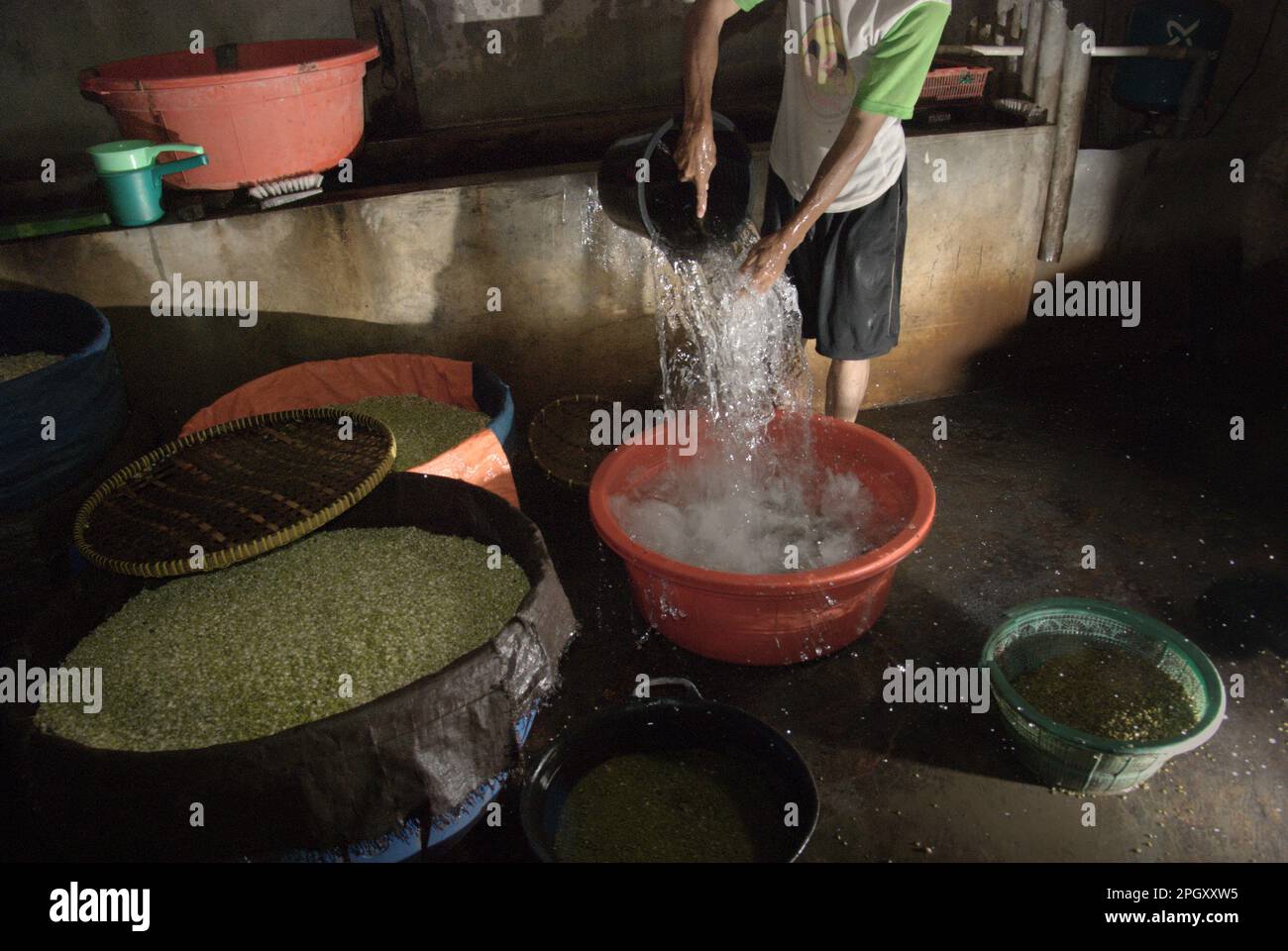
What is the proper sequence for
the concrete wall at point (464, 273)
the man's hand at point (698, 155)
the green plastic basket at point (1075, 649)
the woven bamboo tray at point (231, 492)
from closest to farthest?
the woven bamboo tray at point (231, 492) → the green plastic basket at point (1075, 649) → the man's hand at point (698, 155) → the concrete wall at point (464, 273)

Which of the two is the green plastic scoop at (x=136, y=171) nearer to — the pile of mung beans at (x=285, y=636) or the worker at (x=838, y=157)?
the pile of mung beans at (x=285, y=636)

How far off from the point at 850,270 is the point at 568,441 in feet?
4.02

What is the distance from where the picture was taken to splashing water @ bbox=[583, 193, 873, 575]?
2.71 metres

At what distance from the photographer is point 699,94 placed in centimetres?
273

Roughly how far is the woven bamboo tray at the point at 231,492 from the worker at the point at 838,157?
129cm

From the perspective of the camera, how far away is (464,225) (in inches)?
126

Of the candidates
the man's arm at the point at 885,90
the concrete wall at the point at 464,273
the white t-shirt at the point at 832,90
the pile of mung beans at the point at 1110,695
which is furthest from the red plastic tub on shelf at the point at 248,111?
the pile of mung beans at the point at 1110,695

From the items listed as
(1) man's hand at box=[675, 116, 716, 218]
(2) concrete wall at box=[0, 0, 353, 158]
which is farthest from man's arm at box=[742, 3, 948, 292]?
(2) concrete wall at box=[0, 0, 353, 158]

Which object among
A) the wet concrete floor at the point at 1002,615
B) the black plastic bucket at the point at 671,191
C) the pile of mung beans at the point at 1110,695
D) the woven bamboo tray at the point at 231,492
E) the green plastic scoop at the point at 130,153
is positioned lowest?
the wet concrete floor at the point at 1002,615

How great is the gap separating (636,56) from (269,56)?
1.59 m

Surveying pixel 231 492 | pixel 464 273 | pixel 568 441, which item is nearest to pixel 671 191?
pixel 464 273

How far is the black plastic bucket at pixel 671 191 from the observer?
8.90 ft

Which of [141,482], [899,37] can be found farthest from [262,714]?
[899,37]

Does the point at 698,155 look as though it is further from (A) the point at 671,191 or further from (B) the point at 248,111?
(B) the point at 248,111
